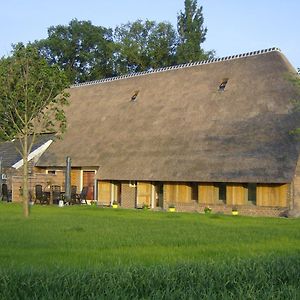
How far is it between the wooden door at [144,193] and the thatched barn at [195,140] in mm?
56

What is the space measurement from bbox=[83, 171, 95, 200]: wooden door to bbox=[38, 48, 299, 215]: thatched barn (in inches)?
2.5

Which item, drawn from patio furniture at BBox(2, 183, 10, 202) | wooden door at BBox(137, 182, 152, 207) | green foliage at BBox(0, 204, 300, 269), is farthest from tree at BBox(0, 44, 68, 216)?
patio furniture at BBox(2, 183, 10, 202)

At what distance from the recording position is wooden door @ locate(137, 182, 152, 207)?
109 feet

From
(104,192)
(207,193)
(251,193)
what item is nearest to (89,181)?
Answer: (104,192)

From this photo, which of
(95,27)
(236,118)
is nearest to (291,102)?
(236,118)

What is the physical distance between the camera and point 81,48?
224ft

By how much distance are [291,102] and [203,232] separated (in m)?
13.4

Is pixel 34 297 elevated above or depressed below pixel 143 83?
below

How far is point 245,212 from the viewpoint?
28.7 m

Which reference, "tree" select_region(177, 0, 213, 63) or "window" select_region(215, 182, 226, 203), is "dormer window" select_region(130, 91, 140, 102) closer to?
"window" select_region(215, 182, 226, 203)

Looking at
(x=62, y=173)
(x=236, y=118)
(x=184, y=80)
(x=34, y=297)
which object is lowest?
(x=34, y=297)

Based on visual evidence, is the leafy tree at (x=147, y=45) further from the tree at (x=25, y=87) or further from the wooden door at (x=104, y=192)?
the tree at (x=25, y=87)

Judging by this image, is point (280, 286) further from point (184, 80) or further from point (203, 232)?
point (184, 80)

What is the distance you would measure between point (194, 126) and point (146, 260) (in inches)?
850
